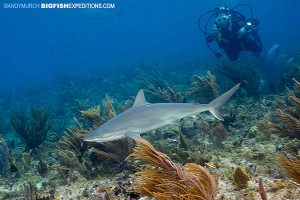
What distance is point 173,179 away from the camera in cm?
342

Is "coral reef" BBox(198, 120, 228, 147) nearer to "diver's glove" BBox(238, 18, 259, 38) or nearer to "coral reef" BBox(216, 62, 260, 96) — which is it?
"coral reef" BBox(216, 62, 260, 96)

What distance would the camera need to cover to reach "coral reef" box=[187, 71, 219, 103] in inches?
404

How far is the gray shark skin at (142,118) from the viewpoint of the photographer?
5.61 metres

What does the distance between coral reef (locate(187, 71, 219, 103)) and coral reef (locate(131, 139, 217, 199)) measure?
703cm

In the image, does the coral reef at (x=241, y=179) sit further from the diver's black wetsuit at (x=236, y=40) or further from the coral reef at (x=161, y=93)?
the diver's black wetsuit at (x=236, y=40)

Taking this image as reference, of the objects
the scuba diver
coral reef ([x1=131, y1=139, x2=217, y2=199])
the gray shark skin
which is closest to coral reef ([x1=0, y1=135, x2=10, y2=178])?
the gray shark skin

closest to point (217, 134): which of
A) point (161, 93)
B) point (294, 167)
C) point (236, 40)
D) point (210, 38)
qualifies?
point (294, 167)

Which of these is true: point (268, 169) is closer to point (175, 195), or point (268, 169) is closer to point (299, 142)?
point (299, 142)

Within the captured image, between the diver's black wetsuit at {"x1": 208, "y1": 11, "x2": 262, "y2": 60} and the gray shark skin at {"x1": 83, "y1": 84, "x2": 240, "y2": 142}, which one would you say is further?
the diver's black wetsuit at {"x1": 208, "y1": 11, "x2": 262, "y2": 60}

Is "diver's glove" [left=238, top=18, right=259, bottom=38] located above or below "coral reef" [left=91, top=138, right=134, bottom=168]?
above

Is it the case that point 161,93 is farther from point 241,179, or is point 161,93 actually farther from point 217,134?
point 241,179

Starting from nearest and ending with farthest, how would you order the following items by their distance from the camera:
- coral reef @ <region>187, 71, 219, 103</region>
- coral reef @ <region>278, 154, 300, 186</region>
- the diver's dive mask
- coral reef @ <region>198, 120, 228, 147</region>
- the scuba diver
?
1. coral reef @ <region>278, 154, 300, 186</region>
2. coral reef @ <region>198, 120, 228, 147</region>
3. coral reef @ <region>187, 71, 219, 103</region>
4. the scuba diver
5. the diver's dive mask

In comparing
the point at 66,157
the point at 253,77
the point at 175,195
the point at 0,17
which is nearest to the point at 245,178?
the point at 175,195

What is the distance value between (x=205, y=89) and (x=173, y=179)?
7.36 m
